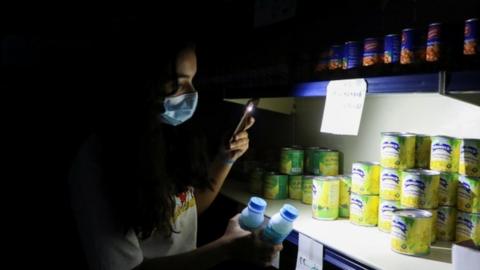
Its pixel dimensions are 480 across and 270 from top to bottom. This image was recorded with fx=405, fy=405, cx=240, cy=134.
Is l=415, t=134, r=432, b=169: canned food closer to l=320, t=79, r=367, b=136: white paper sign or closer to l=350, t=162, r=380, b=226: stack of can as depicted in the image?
l=350, t=162, r=380, b=226: stack of can

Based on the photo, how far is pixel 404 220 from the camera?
104 centimetres

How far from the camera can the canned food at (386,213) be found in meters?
1.18

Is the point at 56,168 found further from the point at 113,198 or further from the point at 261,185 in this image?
the point at 261,185

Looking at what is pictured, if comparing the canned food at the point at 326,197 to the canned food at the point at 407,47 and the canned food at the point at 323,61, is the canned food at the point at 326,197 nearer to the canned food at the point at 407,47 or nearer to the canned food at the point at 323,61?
the canned food at the point at 323,61

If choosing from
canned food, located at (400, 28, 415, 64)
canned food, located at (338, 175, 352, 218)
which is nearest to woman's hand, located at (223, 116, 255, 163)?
canned food, located at (338, 175, 352, 218)

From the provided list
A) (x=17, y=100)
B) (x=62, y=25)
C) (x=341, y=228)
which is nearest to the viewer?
(x=341, y=228)

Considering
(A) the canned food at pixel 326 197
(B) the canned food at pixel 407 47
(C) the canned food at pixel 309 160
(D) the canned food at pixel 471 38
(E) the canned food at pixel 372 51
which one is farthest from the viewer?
(C) the canned food at pixel 309 160

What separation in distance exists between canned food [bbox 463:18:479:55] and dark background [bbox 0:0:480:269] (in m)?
0.09

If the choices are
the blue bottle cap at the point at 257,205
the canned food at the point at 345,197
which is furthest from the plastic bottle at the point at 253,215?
the canned food at the point at 345,197

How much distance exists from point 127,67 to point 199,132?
1.68 ft

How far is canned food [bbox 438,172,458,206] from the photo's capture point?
113 cm

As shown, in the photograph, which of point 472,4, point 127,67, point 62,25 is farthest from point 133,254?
point 62,25

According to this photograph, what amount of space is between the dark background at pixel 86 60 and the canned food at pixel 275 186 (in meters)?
0.37

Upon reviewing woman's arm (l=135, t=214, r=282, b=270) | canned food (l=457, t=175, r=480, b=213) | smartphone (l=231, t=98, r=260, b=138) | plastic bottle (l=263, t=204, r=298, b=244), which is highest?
smartphone (l=231, t=98, r=260, b=138)
